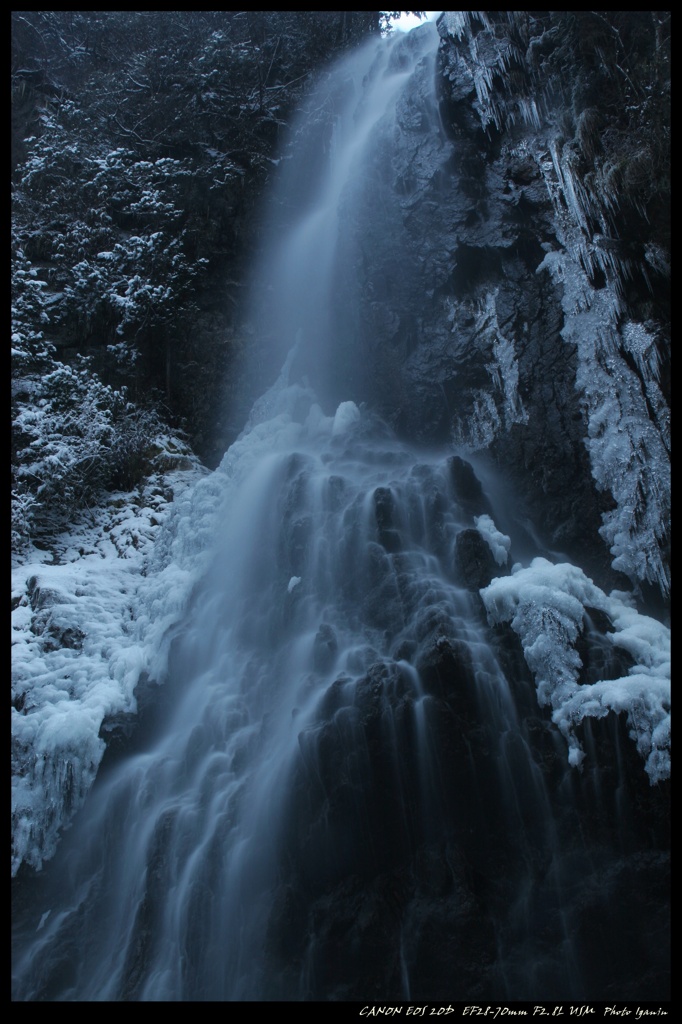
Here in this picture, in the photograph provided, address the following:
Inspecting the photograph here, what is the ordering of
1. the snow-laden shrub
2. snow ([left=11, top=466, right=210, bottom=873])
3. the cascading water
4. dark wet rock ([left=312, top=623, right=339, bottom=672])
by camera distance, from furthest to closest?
the snow-laden shrub
dark wet rock ([left=312, top=623, right=339, bottom=672])
snow ([left=11, top=466, right=210, bottom=873])
the cascading water

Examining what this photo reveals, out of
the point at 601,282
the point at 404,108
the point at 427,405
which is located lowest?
the point at 427,405

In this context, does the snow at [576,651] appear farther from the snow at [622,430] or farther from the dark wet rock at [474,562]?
the snow at [622,430]

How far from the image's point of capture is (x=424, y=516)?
9328 mm

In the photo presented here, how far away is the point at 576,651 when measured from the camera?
7.29 meters

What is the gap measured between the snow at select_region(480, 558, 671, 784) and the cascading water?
25 centimetres

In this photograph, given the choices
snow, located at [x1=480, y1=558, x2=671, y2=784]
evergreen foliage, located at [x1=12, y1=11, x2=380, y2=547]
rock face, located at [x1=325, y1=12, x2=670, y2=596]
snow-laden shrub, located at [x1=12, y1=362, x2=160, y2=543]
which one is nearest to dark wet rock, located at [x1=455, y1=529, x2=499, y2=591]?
snow, located at [x1=480, y1=558, x2=671, y2=784]

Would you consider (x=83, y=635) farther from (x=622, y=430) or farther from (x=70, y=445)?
(x=622, y=430)

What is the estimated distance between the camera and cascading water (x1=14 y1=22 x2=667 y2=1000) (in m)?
6.11

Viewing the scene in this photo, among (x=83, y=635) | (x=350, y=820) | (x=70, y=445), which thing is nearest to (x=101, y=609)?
(x=83, y=635)

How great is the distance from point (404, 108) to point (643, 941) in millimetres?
14179

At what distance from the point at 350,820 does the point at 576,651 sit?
9.89 ft

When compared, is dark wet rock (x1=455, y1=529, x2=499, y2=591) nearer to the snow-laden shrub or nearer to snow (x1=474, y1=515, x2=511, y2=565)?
snow (x1=474, y1=515, x2=511, y2=565)

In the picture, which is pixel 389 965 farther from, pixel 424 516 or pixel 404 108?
pixel 404 108
